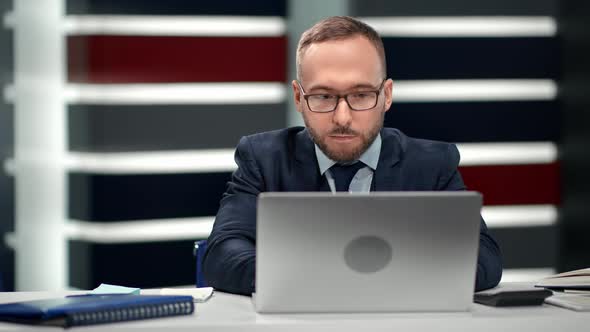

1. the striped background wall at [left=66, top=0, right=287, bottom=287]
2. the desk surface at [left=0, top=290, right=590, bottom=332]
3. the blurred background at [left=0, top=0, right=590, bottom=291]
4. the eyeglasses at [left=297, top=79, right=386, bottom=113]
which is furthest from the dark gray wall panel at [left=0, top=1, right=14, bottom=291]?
the desk surface at [left=0, top=290, right=590, bottom=332]

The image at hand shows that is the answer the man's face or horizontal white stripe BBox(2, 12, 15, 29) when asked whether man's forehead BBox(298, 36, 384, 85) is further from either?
horizontal white stripe BBox(2, 12, 15, 29)

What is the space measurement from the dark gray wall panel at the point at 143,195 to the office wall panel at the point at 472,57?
3.23 ft

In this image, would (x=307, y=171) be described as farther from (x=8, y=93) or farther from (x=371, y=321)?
(x=8, y=93)

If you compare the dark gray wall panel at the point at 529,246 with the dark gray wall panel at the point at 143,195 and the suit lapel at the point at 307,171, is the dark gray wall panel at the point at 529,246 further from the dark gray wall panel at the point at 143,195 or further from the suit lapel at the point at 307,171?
the suit lapel at the point at 307,171

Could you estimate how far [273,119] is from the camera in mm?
4414

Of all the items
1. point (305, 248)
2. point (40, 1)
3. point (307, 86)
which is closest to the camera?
point (305, 248)

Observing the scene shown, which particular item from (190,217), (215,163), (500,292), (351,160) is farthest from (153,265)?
(500,292)

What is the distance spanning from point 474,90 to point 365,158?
87.3 inches

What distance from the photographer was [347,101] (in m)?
2.19

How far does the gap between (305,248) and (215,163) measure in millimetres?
2709

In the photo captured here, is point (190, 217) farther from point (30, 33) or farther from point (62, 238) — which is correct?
point (30, 33)

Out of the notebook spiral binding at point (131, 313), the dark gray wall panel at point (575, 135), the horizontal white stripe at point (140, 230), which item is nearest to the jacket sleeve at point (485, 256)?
the notebook spiral binding at point (131, 313)

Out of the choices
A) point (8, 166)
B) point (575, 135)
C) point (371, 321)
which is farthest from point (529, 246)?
point (371, 321)

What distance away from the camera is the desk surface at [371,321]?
164cm
